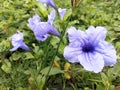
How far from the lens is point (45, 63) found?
5.43 ft

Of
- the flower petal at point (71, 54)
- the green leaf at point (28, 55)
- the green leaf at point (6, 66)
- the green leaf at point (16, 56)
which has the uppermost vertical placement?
the flower petal at point (71, 54)

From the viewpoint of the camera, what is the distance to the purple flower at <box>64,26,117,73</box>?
128 cm

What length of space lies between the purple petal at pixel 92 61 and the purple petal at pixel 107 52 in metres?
0.02

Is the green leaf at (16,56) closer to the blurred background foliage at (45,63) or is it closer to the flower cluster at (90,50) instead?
the blurred background foliage at (45,63)

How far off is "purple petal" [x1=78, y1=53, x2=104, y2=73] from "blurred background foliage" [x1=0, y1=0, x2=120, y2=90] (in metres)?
0.17

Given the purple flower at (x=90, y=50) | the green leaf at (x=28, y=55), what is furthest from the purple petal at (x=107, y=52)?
the green leaf at (x=28, y=55)

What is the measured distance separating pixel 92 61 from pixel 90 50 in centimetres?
6

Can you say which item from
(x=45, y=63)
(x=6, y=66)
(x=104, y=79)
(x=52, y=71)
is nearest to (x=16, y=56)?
(x=6, y=66)

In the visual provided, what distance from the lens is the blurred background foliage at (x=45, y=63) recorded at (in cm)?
154

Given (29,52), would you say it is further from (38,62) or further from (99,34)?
(99,34)

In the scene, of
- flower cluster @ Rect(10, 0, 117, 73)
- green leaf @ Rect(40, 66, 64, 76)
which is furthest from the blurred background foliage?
flower cluster @ Rect(10, 0, 117, 73)

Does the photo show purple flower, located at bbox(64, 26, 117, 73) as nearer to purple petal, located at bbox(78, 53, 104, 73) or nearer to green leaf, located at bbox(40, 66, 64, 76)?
purple petal, located at bbox(78, 53, 104, 73)

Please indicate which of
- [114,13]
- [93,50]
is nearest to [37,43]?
[93,50]

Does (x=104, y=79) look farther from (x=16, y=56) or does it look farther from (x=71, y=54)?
(x=16, y=56)
